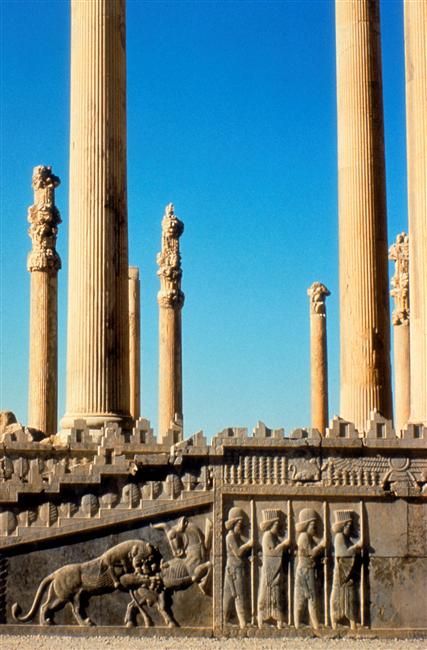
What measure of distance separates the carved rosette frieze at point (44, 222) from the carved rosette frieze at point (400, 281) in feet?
72.6

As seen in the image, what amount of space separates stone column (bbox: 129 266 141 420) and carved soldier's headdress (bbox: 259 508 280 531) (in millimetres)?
34684

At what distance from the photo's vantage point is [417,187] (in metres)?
31.5

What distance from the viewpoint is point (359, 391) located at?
3591cm

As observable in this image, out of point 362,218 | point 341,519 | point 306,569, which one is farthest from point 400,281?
point 306,569

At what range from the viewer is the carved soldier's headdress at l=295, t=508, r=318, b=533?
25.4 meters

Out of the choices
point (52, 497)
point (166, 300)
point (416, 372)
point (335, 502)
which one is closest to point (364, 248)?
point (416, 372)

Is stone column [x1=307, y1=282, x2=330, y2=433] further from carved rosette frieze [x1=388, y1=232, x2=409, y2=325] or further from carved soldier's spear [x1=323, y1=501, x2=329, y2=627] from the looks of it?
carved soldier's spear [x1=323, y1=501, x2=329, y2=627]

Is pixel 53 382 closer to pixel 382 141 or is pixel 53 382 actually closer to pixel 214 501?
pixel 382 141

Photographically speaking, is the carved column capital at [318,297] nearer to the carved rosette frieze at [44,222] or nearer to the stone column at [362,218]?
the carved rosette frieze at [44,222]

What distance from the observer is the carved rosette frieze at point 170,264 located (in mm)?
60250

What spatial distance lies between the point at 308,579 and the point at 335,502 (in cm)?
161

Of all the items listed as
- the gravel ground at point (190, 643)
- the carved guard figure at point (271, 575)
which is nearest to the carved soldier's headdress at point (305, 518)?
the carved guard figure at point (271, 575)

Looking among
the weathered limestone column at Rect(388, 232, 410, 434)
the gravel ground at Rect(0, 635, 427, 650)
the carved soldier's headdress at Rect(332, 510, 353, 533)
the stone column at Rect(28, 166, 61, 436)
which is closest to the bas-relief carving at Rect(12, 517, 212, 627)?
the gravel ground at Rect(0, 635, 427, 650)

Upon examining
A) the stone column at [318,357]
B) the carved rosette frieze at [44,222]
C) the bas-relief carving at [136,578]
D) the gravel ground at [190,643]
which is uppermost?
the carved rosette frieze at [44,222]
